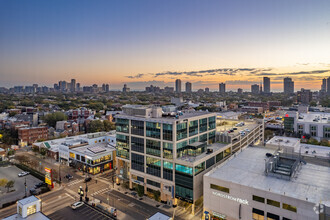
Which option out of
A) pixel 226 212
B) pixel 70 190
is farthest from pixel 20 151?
pixel 226 212

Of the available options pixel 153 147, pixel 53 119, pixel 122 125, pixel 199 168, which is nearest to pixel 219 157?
pixel 199 168

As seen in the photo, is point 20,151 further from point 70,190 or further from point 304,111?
point 304,111

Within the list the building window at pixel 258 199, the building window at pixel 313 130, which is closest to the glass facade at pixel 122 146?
the building window at pixel 258 199

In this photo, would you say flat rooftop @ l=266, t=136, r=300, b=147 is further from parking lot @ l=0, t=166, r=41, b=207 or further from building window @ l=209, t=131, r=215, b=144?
parking lot @ l=0, t=166, r=41, b=207

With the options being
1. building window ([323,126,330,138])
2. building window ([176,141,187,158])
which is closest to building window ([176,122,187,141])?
building window ([176,141,187,158])

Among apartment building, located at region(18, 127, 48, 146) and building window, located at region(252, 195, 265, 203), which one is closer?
building window, located at region(252, 195, 265, 203)
